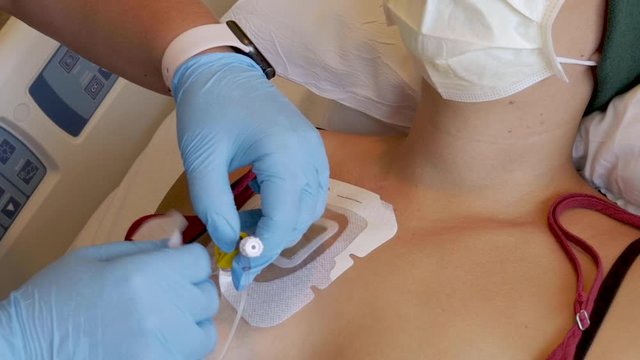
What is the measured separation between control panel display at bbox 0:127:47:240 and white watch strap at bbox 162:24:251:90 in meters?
0.43

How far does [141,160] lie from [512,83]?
38.0 inches

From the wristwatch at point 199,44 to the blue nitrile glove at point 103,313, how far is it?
37 cm

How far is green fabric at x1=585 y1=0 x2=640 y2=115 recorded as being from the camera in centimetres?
97

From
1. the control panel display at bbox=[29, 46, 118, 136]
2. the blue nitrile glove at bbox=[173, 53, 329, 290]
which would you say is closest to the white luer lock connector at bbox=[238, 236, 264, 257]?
the blue nitrile glove at bbox=[173, 53, 329, 290]

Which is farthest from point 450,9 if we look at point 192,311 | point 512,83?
point 192,311

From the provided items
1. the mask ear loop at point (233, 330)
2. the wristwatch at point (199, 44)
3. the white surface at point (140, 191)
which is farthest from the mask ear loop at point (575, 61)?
the white surface at point (140, 191)

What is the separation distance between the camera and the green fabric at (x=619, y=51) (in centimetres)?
97

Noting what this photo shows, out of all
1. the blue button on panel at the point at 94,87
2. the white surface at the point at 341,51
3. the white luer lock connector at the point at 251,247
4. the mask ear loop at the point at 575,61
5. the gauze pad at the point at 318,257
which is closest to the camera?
the white luer lock connector at the point at 251,247

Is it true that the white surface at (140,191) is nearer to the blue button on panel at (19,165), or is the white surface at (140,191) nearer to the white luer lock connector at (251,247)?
the blue button on panel at (19,165)

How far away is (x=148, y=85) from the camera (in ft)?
4.29

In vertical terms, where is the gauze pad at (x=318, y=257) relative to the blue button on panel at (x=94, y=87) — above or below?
above

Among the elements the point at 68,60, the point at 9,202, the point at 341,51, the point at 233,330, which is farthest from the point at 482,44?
the point at 9,202

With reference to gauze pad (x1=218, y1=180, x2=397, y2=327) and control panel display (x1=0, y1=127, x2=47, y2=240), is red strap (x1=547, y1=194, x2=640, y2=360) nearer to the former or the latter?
gauze pad (x1=218, y1=180, x2=397, y2=327)

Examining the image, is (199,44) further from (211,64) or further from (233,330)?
(233,330)
